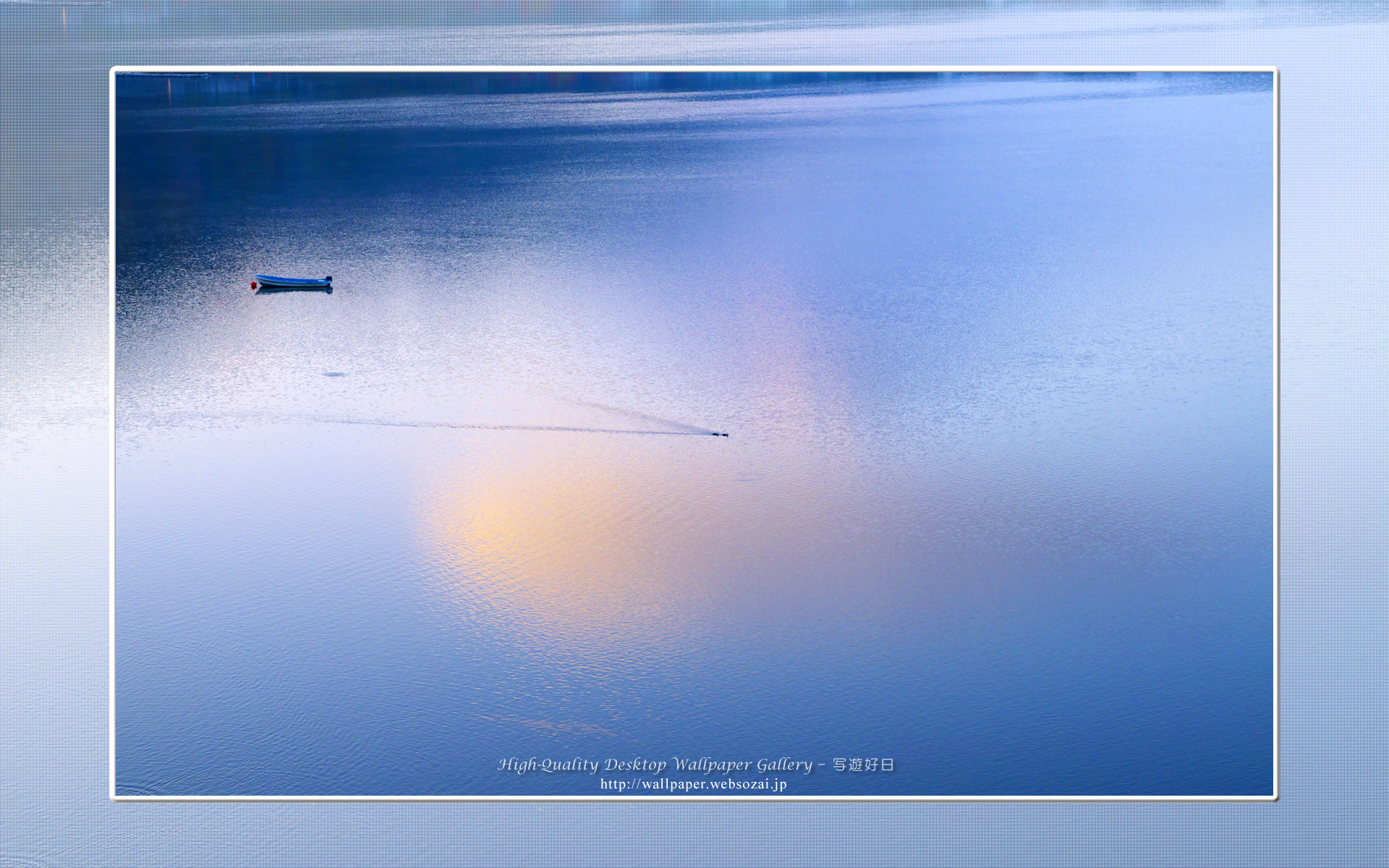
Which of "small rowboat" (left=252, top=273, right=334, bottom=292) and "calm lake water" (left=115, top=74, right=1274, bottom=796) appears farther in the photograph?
"small rowboat" (left=252, top=273, right=334, bottom=292)

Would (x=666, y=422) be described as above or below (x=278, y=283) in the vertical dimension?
below

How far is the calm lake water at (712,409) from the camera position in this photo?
616 cm

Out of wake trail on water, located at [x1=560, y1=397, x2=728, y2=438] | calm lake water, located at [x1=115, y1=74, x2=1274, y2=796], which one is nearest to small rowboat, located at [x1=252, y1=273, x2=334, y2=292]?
calm lake water, located at [x1=115, y1=74, x2=1274, y2=796]

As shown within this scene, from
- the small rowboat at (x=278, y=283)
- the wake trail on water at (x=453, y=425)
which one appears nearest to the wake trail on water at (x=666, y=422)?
the wake trail on water at (x=453, y=425)

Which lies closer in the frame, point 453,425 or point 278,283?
point 453,425

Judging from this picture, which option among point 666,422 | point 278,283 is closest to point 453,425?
point 666,422

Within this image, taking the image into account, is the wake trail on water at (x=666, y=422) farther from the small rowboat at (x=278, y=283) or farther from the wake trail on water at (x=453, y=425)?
the small rowboat at (x=278, y=283)

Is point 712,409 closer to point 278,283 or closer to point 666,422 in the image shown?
point 666,422

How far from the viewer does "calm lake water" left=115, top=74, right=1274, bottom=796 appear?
6.16m

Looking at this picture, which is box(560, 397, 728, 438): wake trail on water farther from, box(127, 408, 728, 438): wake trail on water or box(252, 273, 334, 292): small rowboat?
box(252, 273, 334, 292): small rowboat

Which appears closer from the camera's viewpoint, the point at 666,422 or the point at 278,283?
the point at 666,422

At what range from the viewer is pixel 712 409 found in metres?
7.27

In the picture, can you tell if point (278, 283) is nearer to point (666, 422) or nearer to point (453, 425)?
point (453, 425)

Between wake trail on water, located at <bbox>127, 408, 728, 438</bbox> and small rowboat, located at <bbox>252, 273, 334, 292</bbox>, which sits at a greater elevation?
small rowboat, located at <bbox>252, 273, 334, 292</bbox>
